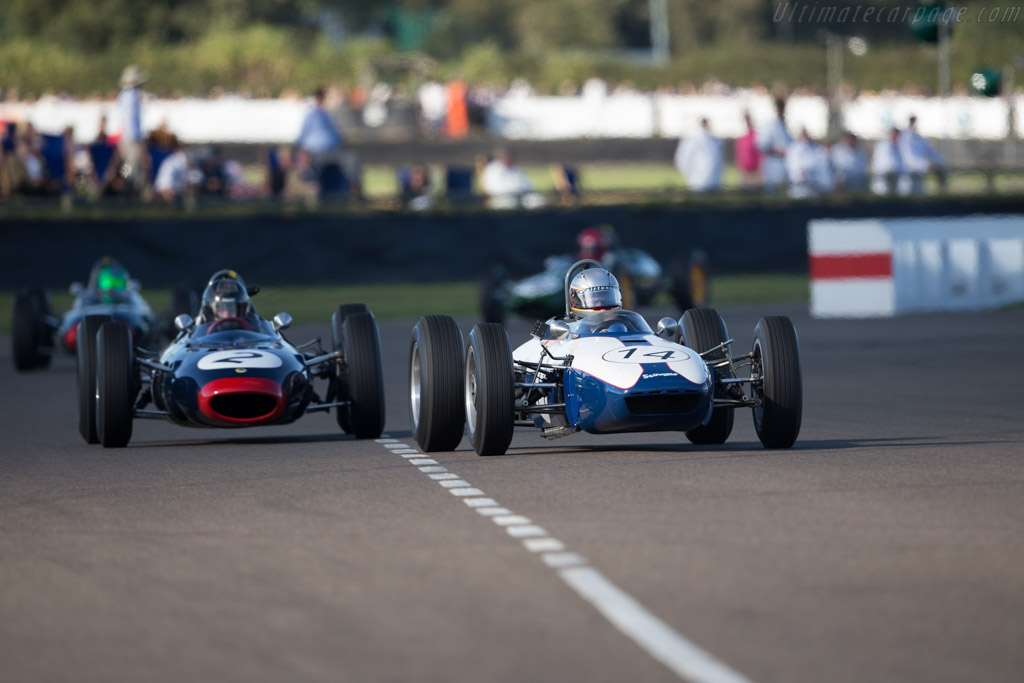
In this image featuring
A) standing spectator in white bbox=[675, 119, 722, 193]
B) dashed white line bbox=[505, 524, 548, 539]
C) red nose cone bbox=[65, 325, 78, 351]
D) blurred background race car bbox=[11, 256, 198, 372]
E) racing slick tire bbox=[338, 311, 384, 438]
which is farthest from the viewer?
standing spectator in white bbox=[675, 119, 722, 193]

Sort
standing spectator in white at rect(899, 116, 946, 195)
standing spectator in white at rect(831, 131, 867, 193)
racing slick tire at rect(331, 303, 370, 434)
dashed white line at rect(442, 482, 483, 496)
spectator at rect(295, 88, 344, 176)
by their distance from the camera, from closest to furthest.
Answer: dashed white line at rect(442, 482, 483, 496) → racing slick tire at rect(331, 303, 370, 434) → standing spectator in white at rect(831, 131, 867, 193) → spectator at rect(295, 88, 344, 176) → standing spectator in white at rect(899, 116, 946, 195)

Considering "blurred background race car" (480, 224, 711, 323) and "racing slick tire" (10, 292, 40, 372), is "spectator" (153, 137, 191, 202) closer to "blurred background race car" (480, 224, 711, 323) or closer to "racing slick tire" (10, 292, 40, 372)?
"blurred background race car" (480, 224, 711, 323)

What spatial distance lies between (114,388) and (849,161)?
80.2 ft

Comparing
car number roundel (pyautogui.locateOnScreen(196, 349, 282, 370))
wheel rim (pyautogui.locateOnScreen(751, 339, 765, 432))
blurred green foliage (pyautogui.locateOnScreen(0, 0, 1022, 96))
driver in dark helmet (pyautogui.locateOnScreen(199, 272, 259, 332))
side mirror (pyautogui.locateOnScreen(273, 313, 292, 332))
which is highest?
blurred green foliage (pyautogui.locateOnScreen(0, 0, 1022, 96))

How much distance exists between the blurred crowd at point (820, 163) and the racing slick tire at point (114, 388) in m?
20.2

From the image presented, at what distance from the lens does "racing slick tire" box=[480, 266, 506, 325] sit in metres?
23.2

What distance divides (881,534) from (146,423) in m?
8.25

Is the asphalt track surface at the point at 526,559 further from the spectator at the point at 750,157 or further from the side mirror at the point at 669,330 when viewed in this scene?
the spectator at the point at 750,157

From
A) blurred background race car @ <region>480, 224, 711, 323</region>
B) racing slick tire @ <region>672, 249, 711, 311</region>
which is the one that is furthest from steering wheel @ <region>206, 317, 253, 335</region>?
racing slick tire @ <region>672, 249, 711, 311</region>

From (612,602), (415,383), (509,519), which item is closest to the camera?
(612,602)

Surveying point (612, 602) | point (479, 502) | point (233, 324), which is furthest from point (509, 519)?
point (233, 324)

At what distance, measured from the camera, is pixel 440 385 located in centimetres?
1122

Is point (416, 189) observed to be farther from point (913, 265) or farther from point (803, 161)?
point (913, 265)

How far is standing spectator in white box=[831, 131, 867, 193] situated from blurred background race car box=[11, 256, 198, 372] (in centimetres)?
1638
